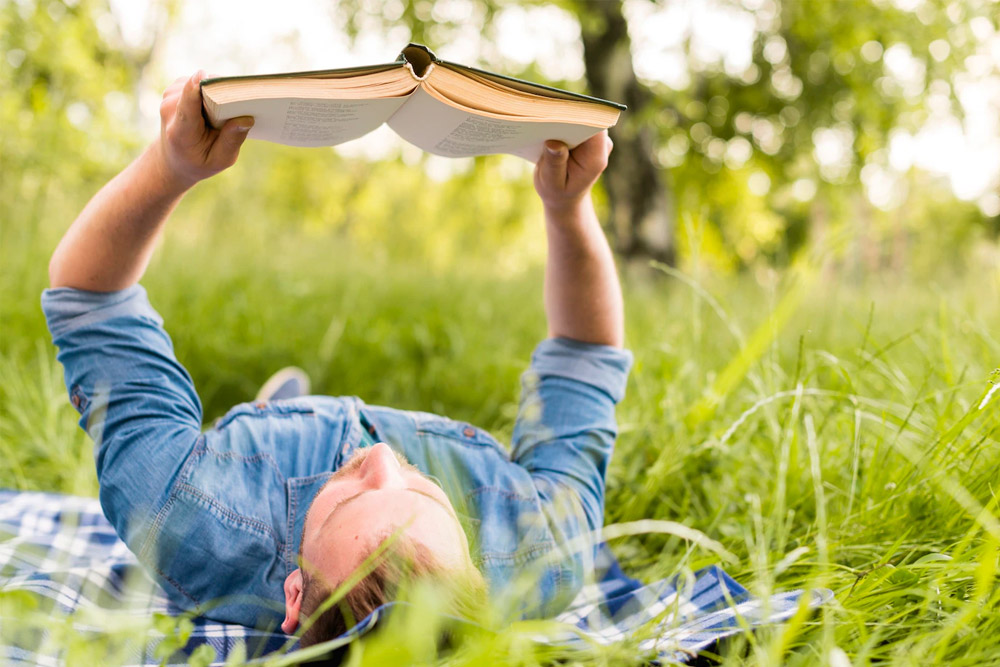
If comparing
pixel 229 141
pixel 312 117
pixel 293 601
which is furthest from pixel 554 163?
pixel 293 601

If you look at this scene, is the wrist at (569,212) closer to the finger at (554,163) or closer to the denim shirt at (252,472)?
the finger at (554,163)

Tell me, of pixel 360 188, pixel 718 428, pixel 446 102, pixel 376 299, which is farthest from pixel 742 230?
pixel 360 188

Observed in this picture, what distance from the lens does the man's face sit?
3.86 feet

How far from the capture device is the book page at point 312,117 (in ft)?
4.06

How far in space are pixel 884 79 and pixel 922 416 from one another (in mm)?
5632

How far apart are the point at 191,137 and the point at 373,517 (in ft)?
2.57

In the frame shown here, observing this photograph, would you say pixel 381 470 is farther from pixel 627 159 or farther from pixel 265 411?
pixel 627 159

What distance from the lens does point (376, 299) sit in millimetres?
4504

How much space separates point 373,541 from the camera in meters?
1.16

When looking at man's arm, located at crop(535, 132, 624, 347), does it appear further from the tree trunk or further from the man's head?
the tree trunk

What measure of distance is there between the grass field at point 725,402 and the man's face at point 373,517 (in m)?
0.20

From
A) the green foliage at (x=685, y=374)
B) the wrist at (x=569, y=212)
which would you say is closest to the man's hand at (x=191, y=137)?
the wrist at (x=569, y=212)

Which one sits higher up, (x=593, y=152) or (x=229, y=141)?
(x=593, y=152)

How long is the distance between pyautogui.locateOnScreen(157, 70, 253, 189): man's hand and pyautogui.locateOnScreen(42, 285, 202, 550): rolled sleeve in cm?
40
